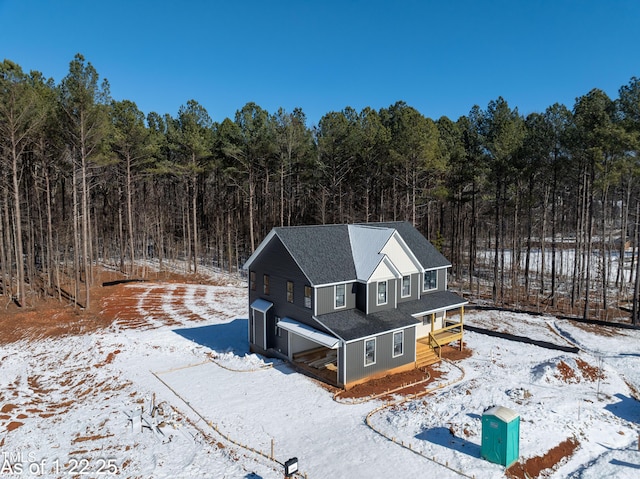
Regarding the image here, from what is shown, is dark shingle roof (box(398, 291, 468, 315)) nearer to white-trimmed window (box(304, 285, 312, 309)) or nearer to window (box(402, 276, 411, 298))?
window (box(402, 276, 411, 298))

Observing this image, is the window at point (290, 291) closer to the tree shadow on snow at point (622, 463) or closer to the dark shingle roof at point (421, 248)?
the dark shingle roof at point (421, 248)

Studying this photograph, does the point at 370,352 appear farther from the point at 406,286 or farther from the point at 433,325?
the point at 433,325

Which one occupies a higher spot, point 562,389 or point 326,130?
point 326,130

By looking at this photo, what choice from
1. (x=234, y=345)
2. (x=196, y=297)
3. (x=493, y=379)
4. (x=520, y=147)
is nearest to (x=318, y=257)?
(x=234, y=345)

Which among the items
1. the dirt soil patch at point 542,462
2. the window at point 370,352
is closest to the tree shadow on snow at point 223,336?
the window at point 370,352

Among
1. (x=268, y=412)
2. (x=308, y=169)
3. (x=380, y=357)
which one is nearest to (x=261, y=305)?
(x=380, y=357)

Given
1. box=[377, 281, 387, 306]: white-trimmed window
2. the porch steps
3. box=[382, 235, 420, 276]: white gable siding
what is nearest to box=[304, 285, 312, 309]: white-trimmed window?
box=[377, 281, 387, 306]: white-trimmed window

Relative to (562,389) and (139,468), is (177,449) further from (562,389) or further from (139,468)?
(562,389)
